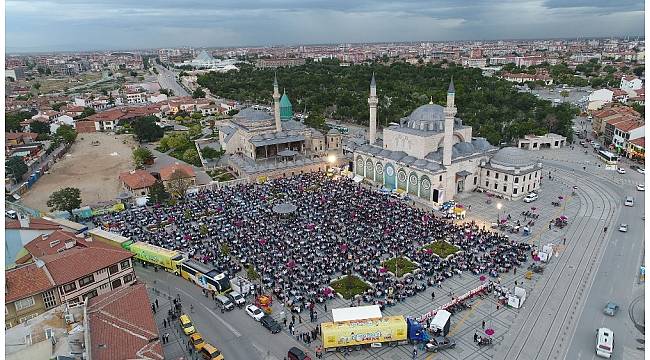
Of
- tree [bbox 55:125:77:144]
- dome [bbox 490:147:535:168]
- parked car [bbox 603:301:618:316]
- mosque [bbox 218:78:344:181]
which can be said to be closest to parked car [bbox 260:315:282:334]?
parked car [bbox 603:301:618:316]

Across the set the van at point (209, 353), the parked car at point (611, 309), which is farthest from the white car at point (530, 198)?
the van at point (209, 353)

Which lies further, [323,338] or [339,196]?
[339,196]

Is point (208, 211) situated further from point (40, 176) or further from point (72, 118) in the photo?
point (72, 118)

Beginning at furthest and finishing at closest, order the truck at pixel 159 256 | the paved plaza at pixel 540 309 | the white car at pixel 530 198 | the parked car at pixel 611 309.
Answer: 1. the white car at pixel 530 198
2. the truck at pixel 159 256
3. the parked car at pixel 611 309
4. the paved plaza at pixel 540 309

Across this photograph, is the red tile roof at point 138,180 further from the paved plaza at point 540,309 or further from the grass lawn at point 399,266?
the grass lawn at point 399,266

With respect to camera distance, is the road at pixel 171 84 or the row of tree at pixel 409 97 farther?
the road at pixel 171 84

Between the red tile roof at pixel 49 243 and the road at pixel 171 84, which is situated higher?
the road at pixel 171 84

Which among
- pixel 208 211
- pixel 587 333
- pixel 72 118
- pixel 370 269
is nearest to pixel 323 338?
pixel 370 269
